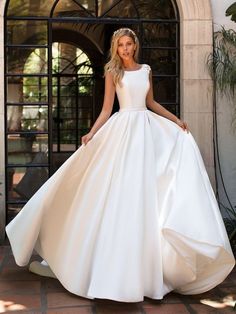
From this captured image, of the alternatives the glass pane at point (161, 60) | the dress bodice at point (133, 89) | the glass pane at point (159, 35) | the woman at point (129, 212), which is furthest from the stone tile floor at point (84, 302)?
the glass pane at point (159, 35)

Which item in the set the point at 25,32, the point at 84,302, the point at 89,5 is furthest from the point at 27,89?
the point at 84,302

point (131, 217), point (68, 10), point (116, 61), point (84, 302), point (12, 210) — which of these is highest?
point (68, 10)

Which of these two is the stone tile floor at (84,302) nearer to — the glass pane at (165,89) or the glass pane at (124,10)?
the glass pane at (165,89)

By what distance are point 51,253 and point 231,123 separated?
9.06 feet

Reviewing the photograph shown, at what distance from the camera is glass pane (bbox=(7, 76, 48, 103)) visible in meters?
5.82

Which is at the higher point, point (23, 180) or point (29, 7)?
point (29, 7)

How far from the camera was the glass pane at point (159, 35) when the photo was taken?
19.5 ft

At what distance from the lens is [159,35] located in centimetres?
596

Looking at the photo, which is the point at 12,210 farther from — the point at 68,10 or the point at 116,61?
the point at 116,61

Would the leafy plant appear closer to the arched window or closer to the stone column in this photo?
the stone column

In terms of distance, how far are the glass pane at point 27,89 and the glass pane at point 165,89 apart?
4.20 ft

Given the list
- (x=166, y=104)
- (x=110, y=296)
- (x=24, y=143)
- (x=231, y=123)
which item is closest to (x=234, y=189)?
(x=231, y=123)

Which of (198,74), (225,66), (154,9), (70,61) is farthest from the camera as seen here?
(70,61)

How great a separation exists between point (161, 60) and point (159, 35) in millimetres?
283
